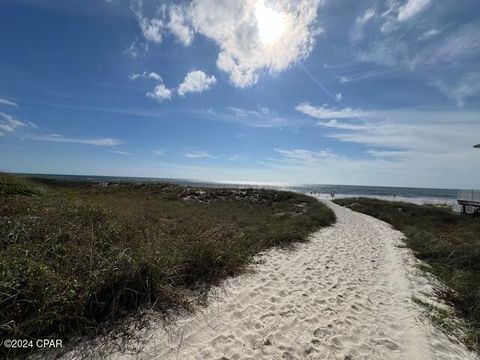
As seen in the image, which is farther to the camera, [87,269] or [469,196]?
[469,196]

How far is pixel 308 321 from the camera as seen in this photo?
4141 millimetres

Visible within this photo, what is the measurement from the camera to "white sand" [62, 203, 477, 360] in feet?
11.1

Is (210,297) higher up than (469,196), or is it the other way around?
(469,196)

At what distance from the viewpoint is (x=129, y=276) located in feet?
13.3

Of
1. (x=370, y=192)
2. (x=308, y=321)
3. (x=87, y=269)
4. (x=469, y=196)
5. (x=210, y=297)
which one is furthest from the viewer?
(x=370, y=192)

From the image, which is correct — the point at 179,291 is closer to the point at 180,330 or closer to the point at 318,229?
the point at 180,330

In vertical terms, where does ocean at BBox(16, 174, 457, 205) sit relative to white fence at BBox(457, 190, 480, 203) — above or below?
below

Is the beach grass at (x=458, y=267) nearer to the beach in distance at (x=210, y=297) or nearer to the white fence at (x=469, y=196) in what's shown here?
the beach in distance at (x=210, y=297)

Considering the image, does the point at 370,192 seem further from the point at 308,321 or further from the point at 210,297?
the point at 210,297

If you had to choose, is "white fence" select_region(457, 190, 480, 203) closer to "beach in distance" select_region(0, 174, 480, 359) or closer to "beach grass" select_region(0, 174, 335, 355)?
"beach in distance" select_region(0, 174, 480, 359)

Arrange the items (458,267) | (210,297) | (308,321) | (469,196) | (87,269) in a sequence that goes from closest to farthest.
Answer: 1. (87,269)
2. (308,321)
3. (210,297)
4. (458,267)
5. (469,196)

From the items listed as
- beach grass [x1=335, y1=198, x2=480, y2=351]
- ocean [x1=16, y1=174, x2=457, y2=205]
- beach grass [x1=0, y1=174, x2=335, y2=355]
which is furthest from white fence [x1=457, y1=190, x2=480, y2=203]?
beach grass [x1=0, y1=174, x2=335, y2=355]

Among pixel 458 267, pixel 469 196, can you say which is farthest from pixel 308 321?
pixel 469 196

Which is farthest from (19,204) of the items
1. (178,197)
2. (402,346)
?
(178,197)
